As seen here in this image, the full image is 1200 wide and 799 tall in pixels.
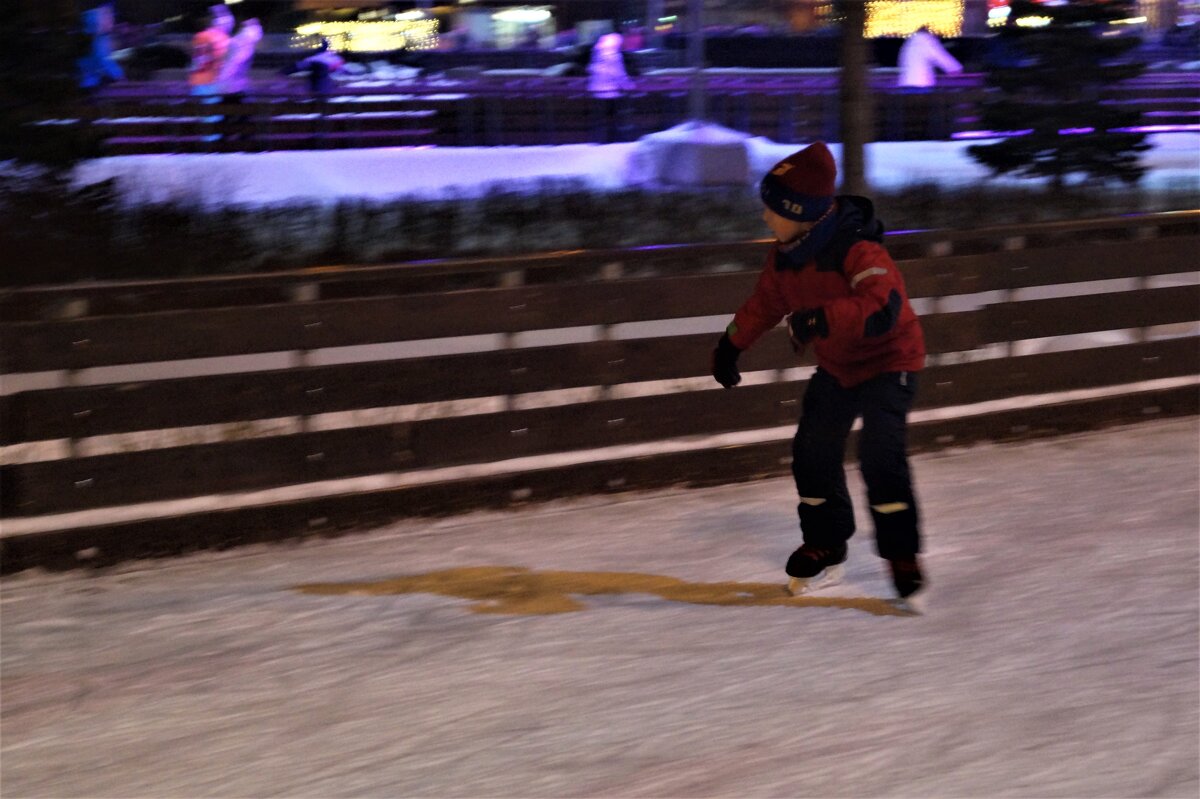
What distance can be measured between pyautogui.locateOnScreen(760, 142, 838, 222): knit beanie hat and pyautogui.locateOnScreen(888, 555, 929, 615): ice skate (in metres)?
1.24

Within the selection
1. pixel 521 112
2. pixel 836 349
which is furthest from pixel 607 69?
pixel 836 349

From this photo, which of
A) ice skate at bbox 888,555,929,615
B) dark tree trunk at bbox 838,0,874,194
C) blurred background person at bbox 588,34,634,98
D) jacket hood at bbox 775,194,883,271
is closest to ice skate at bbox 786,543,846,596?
ice skate at bbox 888,555,929,615

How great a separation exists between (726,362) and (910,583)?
39.1 inches

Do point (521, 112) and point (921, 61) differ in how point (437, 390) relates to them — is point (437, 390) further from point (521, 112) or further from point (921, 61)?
point (921, 61)

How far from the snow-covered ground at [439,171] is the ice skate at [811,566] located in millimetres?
8103

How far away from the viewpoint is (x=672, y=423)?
6441 millimetres

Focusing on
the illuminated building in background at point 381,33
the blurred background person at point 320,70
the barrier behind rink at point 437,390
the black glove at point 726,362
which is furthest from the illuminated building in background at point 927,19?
the black glove at point 726,362

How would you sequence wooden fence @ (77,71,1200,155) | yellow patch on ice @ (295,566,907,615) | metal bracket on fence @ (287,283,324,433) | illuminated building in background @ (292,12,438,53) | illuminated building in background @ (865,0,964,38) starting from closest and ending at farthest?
yellow patch on ice @ (295,566,907,615) < metal bracket on fence @ (287,283,324,433) < wooden fence @ (77,71,1200,155) < illuminated building in background @ (865,0,964,38) < illuminated building in background @ (292,12,438,53)

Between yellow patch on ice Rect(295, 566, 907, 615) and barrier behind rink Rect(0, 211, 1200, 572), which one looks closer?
yellow patch on ice Rect(295, 566, 907, 615)

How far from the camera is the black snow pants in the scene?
4723 mm

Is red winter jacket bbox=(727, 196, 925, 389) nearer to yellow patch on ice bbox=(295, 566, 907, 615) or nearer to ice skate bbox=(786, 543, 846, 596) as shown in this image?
ice skate bbox=(786, 543, 846, 596)

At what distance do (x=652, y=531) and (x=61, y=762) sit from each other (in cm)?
275

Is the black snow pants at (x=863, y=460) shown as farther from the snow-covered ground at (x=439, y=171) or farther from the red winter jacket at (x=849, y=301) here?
the snow-covered ground at (x=439, y=171)

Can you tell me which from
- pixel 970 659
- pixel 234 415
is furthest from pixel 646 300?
pixel 970 659
